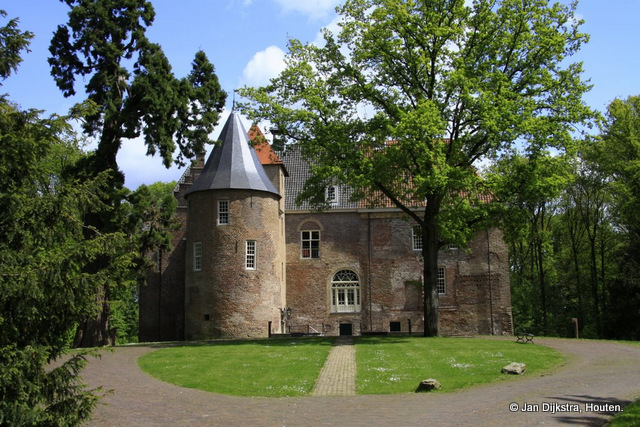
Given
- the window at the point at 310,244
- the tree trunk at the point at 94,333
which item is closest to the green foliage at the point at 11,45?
the tree trunk at the point at 94,333

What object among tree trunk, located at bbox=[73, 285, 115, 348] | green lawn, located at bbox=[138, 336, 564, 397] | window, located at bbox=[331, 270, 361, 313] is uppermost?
window, located at bbox=[331, 270, 361, 313]

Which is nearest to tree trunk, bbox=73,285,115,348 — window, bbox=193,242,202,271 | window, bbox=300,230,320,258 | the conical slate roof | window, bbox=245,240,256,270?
window, bbox=193,242,202,271

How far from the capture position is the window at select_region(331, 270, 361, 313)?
3791 centimetres

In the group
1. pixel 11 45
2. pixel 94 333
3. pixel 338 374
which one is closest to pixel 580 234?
pixel 338 374

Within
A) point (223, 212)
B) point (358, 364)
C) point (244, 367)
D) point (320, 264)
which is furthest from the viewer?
point (320, 264)

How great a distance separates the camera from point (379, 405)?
13055 millimetres

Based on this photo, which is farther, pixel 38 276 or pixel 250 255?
pixel 250 255

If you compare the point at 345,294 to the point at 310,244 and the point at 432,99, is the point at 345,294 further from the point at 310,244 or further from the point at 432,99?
the point at 432,99

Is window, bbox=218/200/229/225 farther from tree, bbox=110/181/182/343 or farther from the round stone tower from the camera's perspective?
tree, bbox=110/181/182/343

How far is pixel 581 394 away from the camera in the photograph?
13.4 m

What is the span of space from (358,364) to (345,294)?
749 inches

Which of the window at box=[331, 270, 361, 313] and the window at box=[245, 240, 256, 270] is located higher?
the window at box=[245, 240, 256, 270]

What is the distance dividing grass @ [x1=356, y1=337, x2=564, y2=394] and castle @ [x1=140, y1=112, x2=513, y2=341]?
11.1m

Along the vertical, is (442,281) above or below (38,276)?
above
